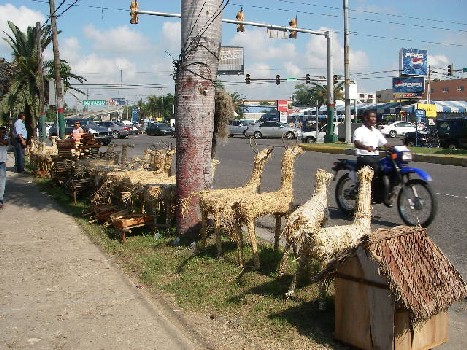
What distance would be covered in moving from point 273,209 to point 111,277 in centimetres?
192

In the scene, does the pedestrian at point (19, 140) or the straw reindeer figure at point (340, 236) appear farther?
the pedestrian at point (19, 140)

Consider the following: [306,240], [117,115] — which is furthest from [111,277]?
[117,115]

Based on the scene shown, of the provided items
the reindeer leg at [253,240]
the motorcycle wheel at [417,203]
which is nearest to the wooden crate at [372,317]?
the reindeer leg at [253,240]

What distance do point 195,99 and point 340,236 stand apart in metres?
3.14

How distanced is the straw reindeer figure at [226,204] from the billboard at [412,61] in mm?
51081

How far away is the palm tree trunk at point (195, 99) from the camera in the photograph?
721cm

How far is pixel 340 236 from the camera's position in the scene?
483cm

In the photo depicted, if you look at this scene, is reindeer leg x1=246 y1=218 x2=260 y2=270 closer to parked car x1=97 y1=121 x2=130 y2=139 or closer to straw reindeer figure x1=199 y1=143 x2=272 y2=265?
straw reindeer figure x1=199 y1=143 x2=272 y2=265

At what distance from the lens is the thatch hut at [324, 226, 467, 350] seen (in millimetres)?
3764

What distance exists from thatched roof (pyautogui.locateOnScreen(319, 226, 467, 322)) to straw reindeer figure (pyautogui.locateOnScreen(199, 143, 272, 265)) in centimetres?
198

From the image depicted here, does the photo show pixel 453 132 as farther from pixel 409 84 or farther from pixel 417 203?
pixel 409 84

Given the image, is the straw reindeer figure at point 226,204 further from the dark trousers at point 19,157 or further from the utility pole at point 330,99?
the utility pole at point 330,99

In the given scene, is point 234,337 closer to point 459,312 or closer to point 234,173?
point 459,312

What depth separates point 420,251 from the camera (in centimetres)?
405
